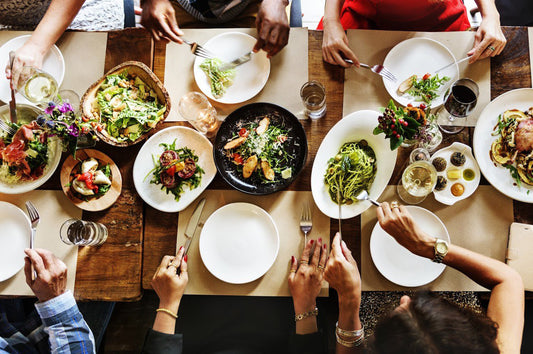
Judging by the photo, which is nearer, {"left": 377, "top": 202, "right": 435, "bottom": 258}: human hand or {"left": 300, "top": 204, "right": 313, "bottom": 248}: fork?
{"left": 377, "top": 202, "right": 435, "bottom": 258}: human hand

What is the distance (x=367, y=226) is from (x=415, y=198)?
Result: 0.27m

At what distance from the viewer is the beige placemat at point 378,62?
172 cm

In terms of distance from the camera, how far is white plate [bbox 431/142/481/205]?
160 cm

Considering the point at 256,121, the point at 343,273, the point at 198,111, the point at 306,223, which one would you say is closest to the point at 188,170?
the point at 198,111

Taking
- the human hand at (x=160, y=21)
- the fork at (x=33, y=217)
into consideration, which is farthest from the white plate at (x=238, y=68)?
the fork at (x=33, y=217)

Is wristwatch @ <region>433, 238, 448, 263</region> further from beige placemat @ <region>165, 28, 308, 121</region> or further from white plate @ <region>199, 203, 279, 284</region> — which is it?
beige placemat @ <region>165, 28, 308, 121</region>

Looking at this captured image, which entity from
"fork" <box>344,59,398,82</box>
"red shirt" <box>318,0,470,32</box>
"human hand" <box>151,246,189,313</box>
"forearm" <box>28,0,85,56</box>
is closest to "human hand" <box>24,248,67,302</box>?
"human hand" <box>151,246,189,313</box>

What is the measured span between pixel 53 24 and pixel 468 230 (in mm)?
2355

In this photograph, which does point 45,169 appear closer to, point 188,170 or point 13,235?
point 13,235

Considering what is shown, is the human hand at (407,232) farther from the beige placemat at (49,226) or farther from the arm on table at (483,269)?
the beige placemat at (49,226)

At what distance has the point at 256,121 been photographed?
67.6 inches

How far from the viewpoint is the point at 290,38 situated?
1798 mm

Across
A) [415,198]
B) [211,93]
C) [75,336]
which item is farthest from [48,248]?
[415,198]

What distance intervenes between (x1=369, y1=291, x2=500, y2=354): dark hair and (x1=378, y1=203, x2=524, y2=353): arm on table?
0.12m
